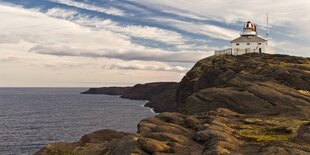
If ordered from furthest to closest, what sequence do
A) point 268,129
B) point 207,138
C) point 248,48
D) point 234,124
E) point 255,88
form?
point 248,48
point 255,88
point 234,124
point 268,129
point 207,138

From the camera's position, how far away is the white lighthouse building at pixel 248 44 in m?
122

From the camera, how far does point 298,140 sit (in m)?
39.4

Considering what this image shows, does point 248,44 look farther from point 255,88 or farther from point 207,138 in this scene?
point 207,138

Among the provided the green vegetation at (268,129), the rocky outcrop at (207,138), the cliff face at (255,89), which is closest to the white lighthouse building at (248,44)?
the cliff face at (255,89)

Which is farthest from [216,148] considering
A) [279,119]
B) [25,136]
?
[25,136]

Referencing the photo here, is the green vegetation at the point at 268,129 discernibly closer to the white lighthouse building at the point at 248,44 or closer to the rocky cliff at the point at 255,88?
the rocky cliff at the point at 255,88

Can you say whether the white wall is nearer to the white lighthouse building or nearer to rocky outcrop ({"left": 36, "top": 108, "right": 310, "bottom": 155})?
the white lighthouse building

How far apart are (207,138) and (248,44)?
90.5 m

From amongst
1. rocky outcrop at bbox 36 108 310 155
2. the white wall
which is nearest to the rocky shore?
rocky outcrop at bbox 36 108 310 155

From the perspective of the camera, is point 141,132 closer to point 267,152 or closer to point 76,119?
point 267,152

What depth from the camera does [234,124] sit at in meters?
49.0

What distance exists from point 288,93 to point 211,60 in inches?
2287

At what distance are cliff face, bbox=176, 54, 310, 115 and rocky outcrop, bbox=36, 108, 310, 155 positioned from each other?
8.47 meters

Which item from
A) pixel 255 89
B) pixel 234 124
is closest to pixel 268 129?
pixel 234 124
